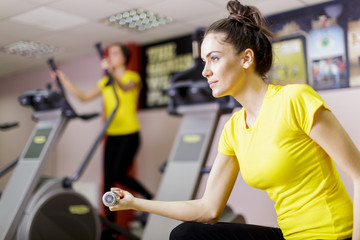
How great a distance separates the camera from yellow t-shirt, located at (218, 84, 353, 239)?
1.28m

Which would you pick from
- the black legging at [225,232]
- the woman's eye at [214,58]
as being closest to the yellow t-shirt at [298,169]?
the black legging at [225,232]

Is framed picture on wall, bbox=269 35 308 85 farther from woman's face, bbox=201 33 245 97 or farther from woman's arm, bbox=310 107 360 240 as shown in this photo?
woman's arm, bbox=310 107 360 240

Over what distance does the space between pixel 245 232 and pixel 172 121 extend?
3858 mm

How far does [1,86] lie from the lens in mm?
7340

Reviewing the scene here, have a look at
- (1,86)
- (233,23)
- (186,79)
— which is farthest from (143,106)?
(233,23)

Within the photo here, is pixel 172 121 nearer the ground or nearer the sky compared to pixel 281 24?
nearer the ground

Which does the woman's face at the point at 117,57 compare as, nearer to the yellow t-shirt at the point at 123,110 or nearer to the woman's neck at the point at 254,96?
the yellow t-shirt at the point at 123,110

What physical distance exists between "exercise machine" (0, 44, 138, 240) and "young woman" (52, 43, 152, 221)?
0.39 m

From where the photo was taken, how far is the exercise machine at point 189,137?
2.73 m

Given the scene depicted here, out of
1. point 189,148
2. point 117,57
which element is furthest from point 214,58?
point 117,57

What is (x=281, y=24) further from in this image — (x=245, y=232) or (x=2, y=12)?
(x=245, y=232)

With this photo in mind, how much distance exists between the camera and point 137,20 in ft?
15.7

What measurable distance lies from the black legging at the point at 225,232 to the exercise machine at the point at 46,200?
2035mm

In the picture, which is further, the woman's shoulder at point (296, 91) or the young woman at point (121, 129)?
the young woman at point (121, 129)
